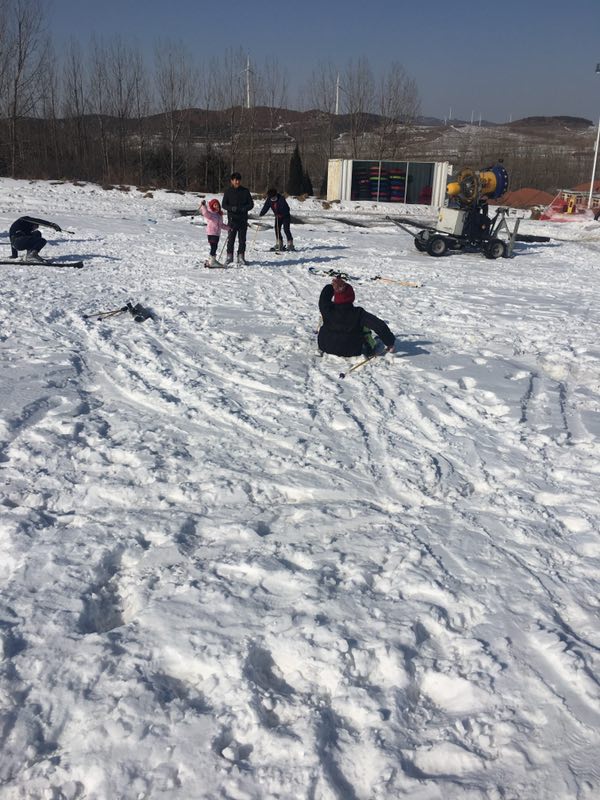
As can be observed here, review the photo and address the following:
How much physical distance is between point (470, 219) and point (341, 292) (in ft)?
30.3

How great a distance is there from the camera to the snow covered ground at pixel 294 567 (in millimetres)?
2354

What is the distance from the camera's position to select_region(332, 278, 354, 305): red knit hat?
6.45 m

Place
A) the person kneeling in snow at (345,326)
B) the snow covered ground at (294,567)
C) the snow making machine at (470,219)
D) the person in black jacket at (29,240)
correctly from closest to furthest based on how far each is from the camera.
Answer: the snow covered ground at (294,567)
the person kneeling in snow at (345,326)
the person in black jacket at (29,240)
the snow making machine at (470,219)

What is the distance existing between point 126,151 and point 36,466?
40.2m

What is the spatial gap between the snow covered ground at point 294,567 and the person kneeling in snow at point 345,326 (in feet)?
0.92

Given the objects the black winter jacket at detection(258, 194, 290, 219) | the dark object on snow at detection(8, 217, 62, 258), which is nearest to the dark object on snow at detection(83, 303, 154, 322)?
the dark object on snow at detection(8, 217, 62, 258)

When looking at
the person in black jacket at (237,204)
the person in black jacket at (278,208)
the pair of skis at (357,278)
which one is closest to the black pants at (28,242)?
the person in black jacket at (237,204)

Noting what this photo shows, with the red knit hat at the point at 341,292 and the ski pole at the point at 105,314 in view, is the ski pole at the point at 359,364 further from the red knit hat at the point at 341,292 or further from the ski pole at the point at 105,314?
the ski pole at the point at 105,314

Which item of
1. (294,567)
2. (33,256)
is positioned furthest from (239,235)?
(294,567)

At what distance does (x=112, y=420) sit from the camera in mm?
5168

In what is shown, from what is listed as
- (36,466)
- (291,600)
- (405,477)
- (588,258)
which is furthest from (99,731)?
(588,258)

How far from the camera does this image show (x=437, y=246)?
48.4 feet

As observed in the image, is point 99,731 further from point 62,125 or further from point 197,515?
point 62,125

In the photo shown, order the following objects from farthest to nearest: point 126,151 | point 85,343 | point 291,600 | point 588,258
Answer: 1. point 126,151
2. point 588,258
3. point 85,343
4. point 291,600
